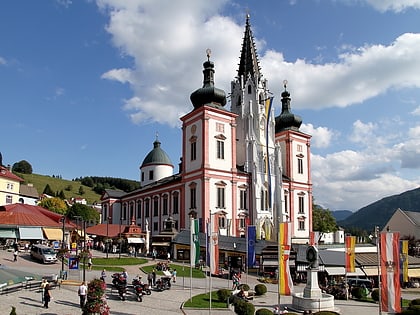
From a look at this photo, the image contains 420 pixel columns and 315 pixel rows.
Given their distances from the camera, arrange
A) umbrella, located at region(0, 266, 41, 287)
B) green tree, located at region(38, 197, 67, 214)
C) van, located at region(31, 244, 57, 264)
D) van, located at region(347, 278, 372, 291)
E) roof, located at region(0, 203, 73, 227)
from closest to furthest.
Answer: umbrella, located at region(0, 266, 41, 287)
van, located at region(347, 278, 372, 291)
van, located at region(31, 244, 57, 264)
roof, located at region(0, 203, 73, 227)
green tree, located at region(38, 197, 67, 214)

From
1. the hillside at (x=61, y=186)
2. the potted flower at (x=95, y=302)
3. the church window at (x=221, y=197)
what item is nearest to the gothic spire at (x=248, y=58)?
the church window at (x=221, y=197)

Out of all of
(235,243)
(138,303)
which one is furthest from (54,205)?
(138,303)

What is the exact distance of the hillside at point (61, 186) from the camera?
516 feet

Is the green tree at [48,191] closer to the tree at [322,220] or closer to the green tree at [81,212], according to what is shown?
the green tree at [81,212]

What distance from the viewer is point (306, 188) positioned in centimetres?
6588

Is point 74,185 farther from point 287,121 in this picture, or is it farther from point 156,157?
point 287,121

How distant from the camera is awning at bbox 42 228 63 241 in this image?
4874cm

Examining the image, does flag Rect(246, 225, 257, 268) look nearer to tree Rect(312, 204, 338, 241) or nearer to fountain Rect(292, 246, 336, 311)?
fountain Rect(292, 246, 336, 311)

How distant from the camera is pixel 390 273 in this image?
19.3m

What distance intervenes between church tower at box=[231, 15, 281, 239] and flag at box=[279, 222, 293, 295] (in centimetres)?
3490

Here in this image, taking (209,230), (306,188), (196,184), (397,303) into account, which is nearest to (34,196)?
(196,184)

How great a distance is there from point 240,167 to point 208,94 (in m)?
10.9

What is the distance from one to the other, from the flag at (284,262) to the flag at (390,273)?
414 cm

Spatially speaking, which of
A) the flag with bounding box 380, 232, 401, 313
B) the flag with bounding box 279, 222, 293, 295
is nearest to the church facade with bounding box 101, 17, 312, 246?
the flag with bounding box 279, 222, 293, 295
